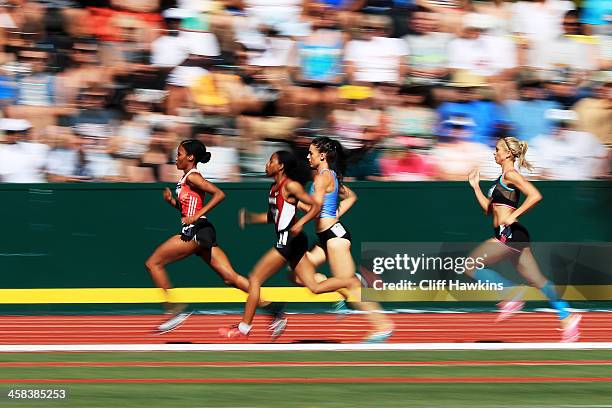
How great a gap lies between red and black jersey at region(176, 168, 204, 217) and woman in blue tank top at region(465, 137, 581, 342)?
2574mm

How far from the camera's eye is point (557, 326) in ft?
43.7

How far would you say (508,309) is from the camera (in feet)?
45.2

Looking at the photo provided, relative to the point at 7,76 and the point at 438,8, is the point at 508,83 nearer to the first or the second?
the point at 438,8

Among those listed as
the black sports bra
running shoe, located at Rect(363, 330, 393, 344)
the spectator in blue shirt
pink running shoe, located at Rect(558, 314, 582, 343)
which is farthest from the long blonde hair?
the spectator in blue shirt

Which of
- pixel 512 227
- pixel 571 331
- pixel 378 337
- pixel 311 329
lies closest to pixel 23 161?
pixel 311 329

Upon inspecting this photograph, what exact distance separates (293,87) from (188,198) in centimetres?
285

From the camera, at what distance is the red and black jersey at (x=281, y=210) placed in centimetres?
Answer: 1177

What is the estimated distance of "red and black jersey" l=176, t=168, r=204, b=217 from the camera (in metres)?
12.4

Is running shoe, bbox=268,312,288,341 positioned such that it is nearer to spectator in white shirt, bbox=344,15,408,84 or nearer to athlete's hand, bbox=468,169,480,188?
athlete's hand, bbox=468,169,480,188

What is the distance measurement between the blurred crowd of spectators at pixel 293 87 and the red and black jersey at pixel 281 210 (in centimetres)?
268

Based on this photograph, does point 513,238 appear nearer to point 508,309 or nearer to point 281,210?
point 508,309

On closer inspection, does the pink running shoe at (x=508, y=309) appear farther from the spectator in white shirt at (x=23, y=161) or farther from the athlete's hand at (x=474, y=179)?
the spectator in white shirt at (x=23, y=161)

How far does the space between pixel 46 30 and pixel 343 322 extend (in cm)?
488

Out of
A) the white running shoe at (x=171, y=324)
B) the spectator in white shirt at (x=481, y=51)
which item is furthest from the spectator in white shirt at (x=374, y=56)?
the white running shoe at (x=171, y=324)
